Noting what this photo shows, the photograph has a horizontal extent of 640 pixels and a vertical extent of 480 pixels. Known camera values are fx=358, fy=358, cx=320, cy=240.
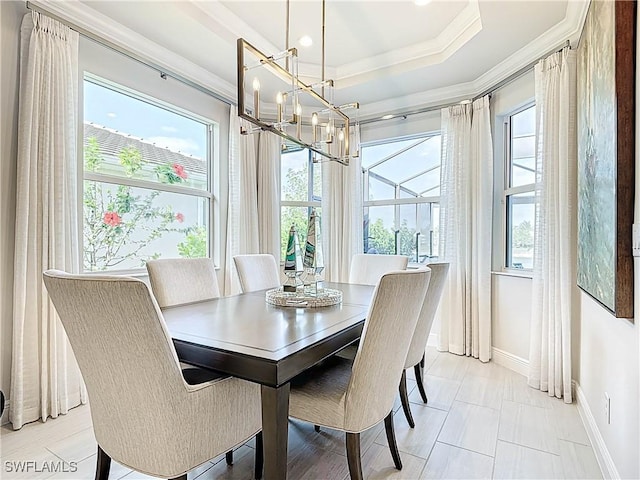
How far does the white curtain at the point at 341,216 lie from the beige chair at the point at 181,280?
2.02 meters

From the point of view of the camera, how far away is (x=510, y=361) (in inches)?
124

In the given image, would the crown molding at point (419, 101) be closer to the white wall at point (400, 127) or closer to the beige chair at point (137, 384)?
the white wall at point (400, 127)

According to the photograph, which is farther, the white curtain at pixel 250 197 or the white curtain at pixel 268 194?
the white curtain at pixel 268 194

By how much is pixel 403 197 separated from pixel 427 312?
226 cm

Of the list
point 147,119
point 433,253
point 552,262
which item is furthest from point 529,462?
point 147,119

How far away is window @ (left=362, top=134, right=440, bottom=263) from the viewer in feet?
13.2

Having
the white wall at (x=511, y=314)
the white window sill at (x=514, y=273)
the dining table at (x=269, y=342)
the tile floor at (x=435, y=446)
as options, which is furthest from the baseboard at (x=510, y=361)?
the dining table at (x=269, y=342)

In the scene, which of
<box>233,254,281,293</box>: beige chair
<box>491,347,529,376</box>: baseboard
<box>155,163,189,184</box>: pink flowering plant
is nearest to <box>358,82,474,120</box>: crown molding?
<box>155,163,189,184</box>: pink flowering plant

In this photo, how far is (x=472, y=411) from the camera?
7.75ft

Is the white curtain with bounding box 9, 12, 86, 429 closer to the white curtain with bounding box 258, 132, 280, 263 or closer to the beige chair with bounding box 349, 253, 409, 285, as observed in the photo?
the white curtain with bounding box 258, 132, 280, 263

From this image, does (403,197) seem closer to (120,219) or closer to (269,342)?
(120,219)

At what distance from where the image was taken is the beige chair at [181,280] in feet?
6.98

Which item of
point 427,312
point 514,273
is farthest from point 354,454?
point 514,273

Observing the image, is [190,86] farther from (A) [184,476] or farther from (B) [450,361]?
(B) [450,361]
